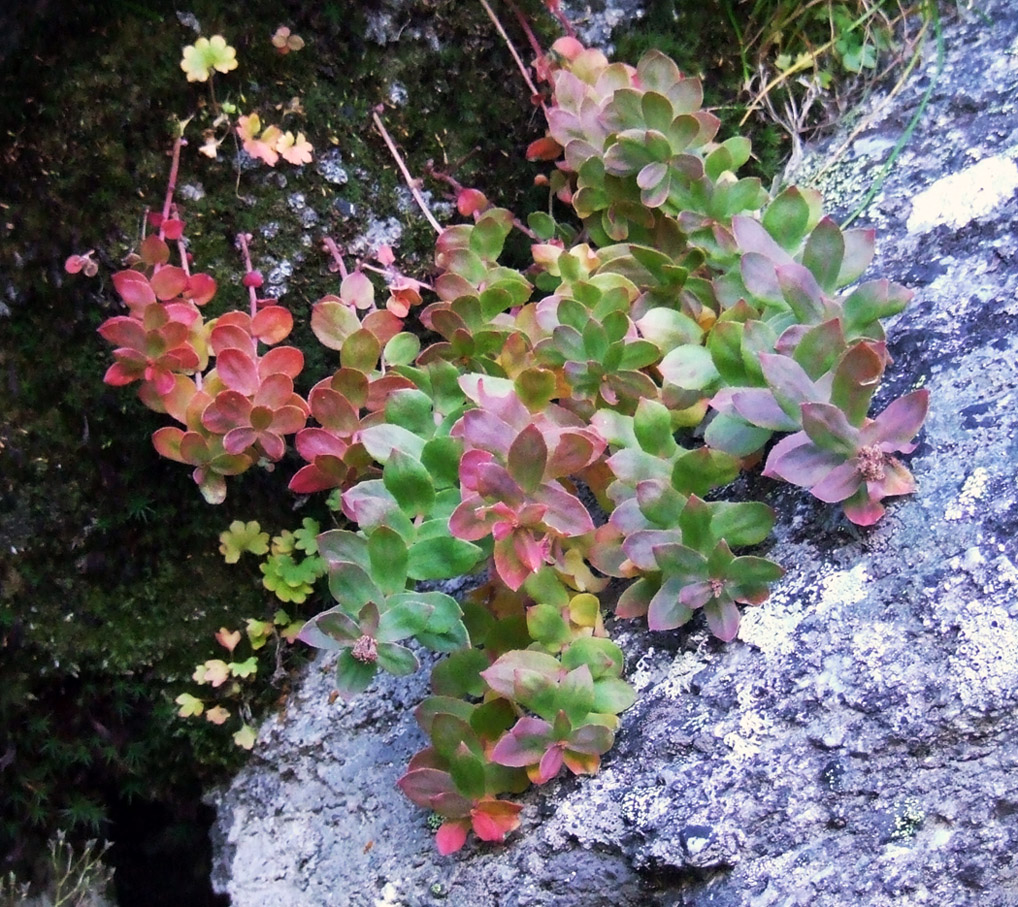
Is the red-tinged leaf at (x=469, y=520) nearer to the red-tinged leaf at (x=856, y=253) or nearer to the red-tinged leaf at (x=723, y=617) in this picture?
the red-tinged leaf at (x=723, y=617)

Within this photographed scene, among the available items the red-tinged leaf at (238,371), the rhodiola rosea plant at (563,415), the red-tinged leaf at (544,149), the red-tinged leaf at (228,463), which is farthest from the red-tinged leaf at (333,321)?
the red-tinged leaf at (544,149)

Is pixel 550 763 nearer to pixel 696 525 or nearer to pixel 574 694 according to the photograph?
pixel 574 694

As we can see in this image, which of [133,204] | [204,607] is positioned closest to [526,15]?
[133,204]

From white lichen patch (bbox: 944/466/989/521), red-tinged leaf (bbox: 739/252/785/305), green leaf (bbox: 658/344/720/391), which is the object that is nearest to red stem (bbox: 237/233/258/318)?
green leaf (bbox: 658/344/720/391)

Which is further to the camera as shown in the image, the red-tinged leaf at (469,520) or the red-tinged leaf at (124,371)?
the red-tinged leaf at (124,371)

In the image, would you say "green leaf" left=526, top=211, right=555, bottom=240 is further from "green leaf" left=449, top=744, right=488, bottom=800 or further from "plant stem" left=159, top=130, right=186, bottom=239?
"green leaf" left=449, top=744, right=488, bottom=800

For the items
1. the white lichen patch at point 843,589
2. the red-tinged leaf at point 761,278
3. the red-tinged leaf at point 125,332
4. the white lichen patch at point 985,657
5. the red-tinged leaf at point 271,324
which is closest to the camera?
the white lichen patch at point 985,657
